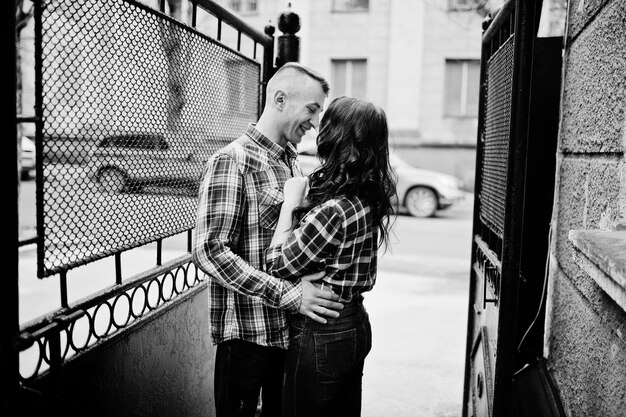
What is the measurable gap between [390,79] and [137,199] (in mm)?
17435

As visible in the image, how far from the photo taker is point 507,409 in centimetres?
217

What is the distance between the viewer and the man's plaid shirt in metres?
2.10

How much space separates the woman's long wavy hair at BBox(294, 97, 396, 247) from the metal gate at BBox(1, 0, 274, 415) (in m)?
0.68

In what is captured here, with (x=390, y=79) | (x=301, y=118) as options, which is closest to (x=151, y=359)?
(x=301, y=118)

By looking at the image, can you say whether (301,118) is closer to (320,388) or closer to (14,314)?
(320,388)

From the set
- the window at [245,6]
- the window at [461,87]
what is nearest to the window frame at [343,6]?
the window at [245,6]

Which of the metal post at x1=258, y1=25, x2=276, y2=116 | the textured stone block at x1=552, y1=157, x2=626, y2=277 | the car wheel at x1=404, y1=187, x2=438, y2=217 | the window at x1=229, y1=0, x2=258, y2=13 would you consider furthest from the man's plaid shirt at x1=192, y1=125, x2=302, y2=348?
the window at x1=229, y1=0, x2=258, y2=13

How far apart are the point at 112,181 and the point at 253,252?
0.56m

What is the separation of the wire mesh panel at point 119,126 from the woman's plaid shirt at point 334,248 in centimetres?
59

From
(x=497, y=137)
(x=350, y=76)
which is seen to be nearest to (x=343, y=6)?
(x=350, y=76)

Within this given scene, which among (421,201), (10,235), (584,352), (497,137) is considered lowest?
(421,201)

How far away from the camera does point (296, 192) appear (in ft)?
6.91

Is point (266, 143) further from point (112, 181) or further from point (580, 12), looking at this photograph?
point (580, 12)

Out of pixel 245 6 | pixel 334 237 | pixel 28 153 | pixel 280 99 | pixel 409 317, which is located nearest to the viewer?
pixel 334 237
